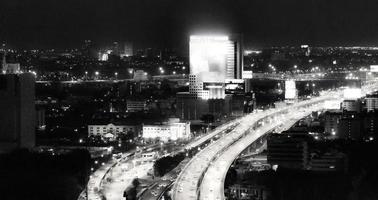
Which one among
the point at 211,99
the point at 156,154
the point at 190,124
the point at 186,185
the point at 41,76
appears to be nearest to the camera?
the point at 186,185

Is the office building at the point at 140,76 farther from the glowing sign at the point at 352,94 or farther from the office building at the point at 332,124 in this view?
the office building at the point at 332,124

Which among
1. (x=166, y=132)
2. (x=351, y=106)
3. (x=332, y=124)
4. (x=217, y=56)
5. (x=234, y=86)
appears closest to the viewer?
(x=166, y=132)

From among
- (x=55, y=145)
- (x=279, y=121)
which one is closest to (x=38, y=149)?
(x=55, y=145)

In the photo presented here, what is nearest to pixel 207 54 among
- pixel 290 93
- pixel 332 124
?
pixel 290 93

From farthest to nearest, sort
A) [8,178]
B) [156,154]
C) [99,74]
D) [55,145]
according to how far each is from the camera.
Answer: [99,74], [55,145], [156,154], [8,178]

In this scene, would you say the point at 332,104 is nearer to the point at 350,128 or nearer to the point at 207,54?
the point at 207,54

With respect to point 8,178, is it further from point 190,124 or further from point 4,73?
point 190,124

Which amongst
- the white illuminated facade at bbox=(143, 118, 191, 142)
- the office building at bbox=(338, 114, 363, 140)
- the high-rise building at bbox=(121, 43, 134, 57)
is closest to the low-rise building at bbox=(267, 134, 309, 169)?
the white illuminated facade at bbox=(143, 118, 191, 142)
